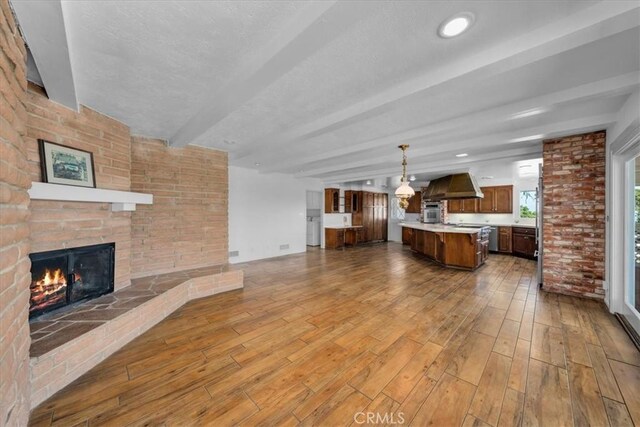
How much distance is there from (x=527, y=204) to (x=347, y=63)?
26.7ft

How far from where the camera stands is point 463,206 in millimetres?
7938

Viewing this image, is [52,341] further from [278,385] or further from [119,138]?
[119,138]

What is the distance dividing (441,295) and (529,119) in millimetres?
2628

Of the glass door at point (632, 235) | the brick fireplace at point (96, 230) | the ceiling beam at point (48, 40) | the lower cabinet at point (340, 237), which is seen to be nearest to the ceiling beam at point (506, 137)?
the glass door at point (632, 235)

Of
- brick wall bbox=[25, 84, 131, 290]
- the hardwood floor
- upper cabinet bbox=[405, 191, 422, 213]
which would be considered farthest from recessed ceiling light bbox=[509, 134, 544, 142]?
upper cabinet bbox=[405, 191, 422, 213]

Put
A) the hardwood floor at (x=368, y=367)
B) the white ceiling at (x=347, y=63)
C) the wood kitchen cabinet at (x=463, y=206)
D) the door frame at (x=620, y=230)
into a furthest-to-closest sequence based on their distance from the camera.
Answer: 1. the wood kitchen cabinet at (x=463, y=206)
2. the door frame at (x=620, y=230)
3. the hardwood floor at (x=368, y=367)
4. the white ceiling at (x=347, y=63)

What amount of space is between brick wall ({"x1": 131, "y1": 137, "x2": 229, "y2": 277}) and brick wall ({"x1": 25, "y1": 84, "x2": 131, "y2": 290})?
0.60 meters

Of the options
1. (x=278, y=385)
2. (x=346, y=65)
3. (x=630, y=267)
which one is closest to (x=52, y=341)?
(x=278, y=385)

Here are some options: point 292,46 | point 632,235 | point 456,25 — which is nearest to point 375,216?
point 632,235

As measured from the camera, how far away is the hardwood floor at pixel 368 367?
152cm

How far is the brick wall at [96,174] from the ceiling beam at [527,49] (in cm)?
295

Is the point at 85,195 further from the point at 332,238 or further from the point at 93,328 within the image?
the point at 332,238

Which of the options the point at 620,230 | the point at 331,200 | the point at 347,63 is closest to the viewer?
the point at 347,63

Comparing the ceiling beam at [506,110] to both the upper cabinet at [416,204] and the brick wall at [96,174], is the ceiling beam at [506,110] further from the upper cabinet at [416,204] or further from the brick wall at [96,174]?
the upper cabinet at [416,204]
